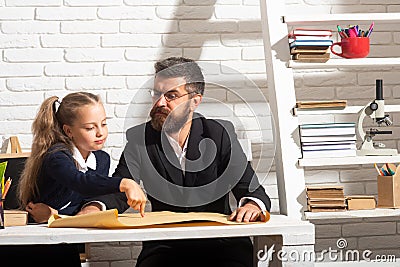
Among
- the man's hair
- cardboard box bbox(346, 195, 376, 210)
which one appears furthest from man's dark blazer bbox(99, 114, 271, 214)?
cardboard box bbox(346, 195, 376, 210)

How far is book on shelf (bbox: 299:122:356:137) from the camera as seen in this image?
2.77 metres

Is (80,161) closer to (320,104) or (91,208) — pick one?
(91,208)

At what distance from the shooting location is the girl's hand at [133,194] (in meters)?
2.18

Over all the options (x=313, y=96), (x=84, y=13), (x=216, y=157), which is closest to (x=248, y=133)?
(x=216, y=157)

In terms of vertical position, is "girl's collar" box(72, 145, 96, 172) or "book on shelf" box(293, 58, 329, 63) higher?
"book on shelf" box(293, 58, 329, 63)

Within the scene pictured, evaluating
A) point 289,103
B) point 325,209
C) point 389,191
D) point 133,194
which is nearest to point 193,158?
point 133,194

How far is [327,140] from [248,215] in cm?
73

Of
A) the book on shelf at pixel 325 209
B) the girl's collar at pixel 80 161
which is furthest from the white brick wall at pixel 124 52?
the girl's collar at pixel 80 161

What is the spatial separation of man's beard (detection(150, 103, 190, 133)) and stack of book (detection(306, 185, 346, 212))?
714 mm

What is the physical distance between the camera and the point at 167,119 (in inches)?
91.7

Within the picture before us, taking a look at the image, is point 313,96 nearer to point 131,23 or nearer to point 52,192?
point 131,23

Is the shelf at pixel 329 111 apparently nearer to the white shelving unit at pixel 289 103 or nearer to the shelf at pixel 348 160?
the white shelving unit at pixel 289 103

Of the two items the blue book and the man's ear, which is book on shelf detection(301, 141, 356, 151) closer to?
the blue book

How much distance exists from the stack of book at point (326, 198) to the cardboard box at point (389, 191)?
0.69 ft
